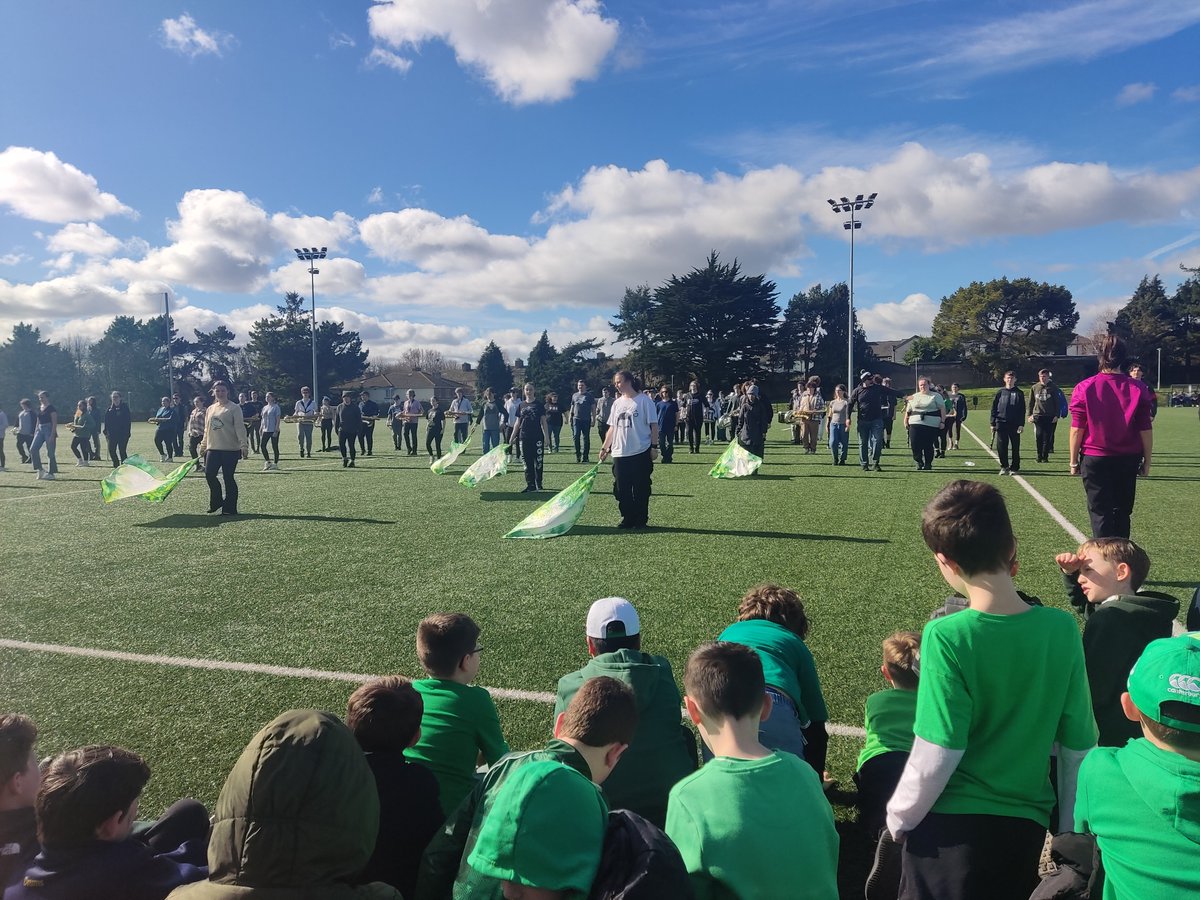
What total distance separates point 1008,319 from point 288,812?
91.2 m

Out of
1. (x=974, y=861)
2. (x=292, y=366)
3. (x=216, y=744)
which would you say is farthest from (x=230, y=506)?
(x=292, y=366)

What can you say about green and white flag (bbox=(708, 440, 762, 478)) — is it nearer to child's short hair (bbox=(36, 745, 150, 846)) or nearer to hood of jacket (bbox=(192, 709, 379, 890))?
child's short hair (bbox=(36, 745, 150, 846))

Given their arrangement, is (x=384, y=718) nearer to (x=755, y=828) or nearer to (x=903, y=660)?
(x=755, y=828)

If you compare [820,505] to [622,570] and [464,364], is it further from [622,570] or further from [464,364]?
[464,364]

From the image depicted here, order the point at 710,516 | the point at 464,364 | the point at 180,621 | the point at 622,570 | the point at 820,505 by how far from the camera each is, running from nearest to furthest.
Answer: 1. the point at 180,621
2. the point at 622,570
3. the point at 710,516
4. the point at 820,505
5. the point at 464,364

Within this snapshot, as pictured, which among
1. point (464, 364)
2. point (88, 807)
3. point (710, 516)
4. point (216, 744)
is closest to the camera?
point (88, 807)

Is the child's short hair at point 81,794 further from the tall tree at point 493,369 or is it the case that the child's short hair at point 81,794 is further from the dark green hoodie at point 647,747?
the tall tree at point 493,369

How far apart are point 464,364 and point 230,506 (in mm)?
122316

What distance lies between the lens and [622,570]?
7.82 m

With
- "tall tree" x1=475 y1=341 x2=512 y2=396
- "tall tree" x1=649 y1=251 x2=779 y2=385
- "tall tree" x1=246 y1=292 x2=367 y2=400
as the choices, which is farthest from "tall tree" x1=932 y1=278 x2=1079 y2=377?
"tall tree" x1=246 y1=292 x2=367 y2=400

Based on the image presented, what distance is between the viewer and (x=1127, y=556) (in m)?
3.39

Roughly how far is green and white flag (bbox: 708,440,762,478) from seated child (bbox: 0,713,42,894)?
44.3 feet

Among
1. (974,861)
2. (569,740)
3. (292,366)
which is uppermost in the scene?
(292,366)

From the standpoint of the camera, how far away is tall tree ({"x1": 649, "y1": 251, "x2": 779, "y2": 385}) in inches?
2579
